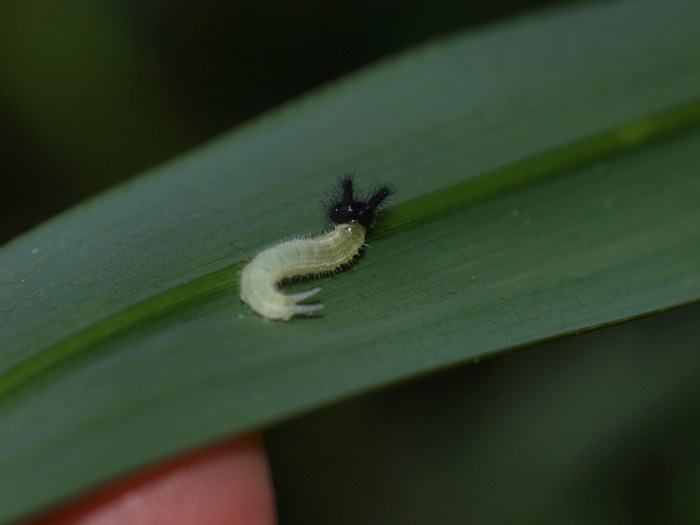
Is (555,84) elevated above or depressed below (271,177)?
above

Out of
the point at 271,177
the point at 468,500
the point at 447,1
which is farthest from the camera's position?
the point at 447,1

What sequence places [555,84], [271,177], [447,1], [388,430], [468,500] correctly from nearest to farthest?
[271,177], [555,84], [468,500], [388,430], [447,1]

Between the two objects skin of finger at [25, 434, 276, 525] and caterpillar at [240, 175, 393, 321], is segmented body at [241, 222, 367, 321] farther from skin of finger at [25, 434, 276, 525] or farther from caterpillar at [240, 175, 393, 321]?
skin of finger at [25, 434, 276, 525]

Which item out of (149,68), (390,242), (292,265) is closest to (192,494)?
(292,265)

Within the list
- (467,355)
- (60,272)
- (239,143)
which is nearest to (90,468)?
(60,272)

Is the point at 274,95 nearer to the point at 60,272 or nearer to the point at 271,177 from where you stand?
the point at 271,177

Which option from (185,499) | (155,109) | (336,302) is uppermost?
(155,109)

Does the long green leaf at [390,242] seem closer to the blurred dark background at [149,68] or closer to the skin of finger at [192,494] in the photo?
the skin of finger at [192,494]

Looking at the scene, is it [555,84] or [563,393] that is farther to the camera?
[563,393]
